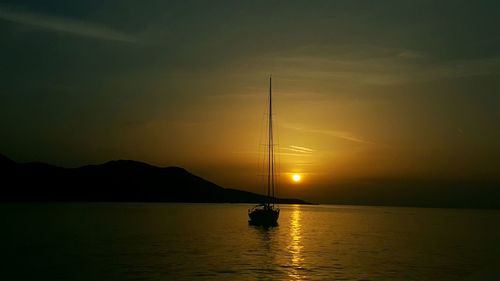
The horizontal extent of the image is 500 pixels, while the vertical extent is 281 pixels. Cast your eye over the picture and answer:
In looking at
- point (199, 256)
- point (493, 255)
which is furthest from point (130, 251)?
point (493, 255)

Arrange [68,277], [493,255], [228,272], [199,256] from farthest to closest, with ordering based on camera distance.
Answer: [493,255], [199,256], [228,272], [68,277]

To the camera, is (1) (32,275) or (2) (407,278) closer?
(1) (32,275)

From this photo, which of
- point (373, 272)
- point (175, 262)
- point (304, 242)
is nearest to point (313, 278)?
point (373, 272)

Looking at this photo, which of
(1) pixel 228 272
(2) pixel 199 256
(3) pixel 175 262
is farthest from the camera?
(2) pixel 199 256

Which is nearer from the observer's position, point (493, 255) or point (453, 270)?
point (453, 270)

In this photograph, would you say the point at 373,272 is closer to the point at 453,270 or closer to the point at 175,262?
the point at 453,270

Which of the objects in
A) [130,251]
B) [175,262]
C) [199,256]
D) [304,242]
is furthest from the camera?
[304,242]

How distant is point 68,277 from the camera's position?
3525 cm

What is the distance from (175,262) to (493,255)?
3726 centimetres

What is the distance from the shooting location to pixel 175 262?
1690 inches

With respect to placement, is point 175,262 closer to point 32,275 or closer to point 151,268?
point 151,268

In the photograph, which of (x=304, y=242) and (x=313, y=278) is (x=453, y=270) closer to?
(x=313, y=278)

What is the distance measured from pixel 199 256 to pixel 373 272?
16.4 meters

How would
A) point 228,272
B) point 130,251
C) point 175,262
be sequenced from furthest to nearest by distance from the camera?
point 130,251 < point 175,262 < point 228,272
